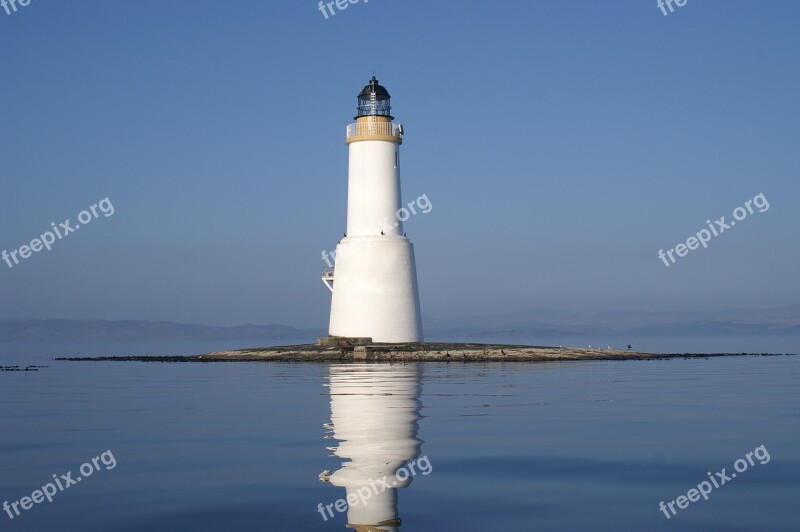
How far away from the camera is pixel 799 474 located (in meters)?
13.5

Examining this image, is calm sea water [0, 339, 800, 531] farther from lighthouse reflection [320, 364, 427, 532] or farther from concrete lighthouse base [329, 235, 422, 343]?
concrete lighthouse base [329, 235, 422, 343]

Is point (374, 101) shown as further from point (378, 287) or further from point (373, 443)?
point (373, 443)

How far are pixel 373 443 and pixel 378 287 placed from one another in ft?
104

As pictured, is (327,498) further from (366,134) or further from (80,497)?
(366,134)

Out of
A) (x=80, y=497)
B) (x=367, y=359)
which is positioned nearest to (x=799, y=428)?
(x=80, y=497)

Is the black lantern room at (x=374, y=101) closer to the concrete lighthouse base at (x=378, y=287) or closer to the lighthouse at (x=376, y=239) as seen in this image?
the lighthouse at (x=376, y=239)

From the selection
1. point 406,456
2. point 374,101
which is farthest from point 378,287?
point 406,456

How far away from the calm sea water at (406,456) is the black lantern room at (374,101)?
22347 millimetres

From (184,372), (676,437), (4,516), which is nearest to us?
(4,516)

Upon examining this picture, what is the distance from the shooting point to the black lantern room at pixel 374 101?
159 ft

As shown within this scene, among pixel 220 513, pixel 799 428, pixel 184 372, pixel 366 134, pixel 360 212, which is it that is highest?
pixel 366 134

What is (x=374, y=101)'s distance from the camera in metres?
48.5

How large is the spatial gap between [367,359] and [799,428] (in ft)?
94.0

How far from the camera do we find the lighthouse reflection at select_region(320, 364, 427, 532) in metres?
11.2
